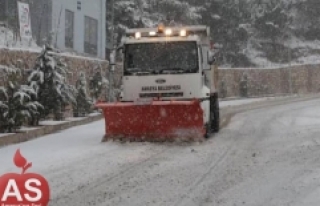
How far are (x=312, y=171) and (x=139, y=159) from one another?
10.2 feet

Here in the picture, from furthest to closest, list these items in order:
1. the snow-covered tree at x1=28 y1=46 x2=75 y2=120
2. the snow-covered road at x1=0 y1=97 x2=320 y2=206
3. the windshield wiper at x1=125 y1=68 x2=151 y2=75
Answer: the snow-covered tree at x1=28 y1=46 x2=75 y2=120
the windshield wiper at x1=125 y1=68 x2=151 y2=75
the snow-covered road at x1=0 y1=97 x2=320 y2=206

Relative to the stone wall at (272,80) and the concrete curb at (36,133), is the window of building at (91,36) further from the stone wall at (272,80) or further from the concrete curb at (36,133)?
the concrete curb at (36,133)

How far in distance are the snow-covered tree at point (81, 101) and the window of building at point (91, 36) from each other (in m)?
9.59

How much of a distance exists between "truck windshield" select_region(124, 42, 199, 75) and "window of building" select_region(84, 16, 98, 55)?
1586 centimetres

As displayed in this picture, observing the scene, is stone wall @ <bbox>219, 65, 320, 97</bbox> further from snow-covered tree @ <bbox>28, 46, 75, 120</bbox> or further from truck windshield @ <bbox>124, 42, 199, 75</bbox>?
truck windshield @ <bbox>124, 42, 199, 75</bbox>

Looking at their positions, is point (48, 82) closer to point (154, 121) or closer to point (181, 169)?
point (154, 121)

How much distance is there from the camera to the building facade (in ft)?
79.0

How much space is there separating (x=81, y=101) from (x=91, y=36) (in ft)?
36.7

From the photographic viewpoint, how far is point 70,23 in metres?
27.0

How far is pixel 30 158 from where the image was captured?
1020 cm

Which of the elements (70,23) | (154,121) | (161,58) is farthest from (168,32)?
(70,23)

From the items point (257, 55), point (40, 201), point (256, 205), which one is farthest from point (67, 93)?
point (257, 55)

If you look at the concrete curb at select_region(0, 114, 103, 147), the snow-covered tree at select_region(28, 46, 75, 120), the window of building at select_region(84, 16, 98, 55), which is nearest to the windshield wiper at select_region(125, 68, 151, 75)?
the concrete curb at select_region(0, 114, 103, 147)

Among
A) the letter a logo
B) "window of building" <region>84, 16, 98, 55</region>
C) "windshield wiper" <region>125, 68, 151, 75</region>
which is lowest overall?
the letter a logo
